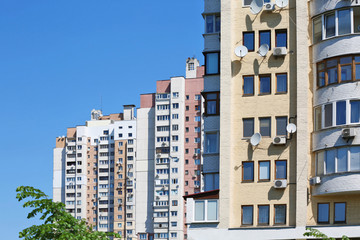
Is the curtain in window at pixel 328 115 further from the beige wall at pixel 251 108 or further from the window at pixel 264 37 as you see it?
the window at pixel 264 37

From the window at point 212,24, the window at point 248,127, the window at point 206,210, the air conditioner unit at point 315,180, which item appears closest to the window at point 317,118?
the air conditioner unit at point 315,180

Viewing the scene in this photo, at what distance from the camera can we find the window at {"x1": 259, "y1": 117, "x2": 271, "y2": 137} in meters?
40.1

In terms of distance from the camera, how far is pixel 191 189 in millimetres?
149625

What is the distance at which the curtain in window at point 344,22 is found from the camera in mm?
38844

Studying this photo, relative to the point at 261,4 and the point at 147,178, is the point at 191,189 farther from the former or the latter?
the point at 261,4

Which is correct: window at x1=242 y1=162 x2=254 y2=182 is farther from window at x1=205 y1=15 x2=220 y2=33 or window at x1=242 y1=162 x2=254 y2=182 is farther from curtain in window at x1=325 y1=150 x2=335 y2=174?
window at x1=205 y1=15 x2=220 y2=33

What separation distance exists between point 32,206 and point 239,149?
1421 centimetres

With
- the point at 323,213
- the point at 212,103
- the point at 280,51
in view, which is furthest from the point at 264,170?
the point at 280,51

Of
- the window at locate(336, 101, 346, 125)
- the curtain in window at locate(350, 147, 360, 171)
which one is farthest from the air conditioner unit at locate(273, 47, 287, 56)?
the curtain in window at locate(350, 147, 360, 171)

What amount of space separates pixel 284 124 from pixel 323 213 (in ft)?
15.7

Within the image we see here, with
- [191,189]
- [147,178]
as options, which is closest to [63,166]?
[147,178]

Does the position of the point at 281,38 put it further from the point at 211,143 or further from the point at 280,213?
the point at 280,213

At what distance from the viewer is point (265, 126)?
40250 millimetres

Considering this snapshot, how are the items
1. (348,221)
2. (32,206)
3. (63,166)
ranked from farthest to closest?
(63,166), (348,221), (32,206)
